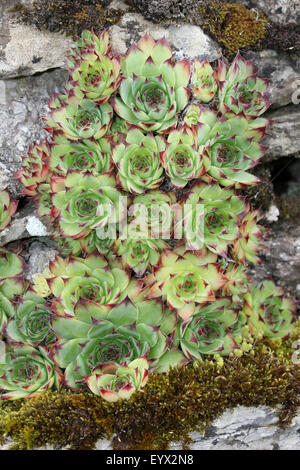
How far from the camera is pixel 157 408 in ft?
6.36

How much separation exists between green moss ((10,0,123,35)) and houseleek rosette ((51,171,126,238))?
99 cm

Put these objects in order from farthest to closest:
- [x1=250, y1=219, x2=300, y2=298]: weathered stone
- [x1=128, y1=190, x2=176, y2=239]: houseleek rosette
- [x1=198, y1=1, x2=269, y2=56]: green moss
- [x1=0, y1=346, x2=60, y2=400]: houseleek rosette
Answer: [x1=250, y1=219, x2=300, y2=298]: weathered stone → [x1=198, y1=1, x2=269, y2=56]: green moss → [x1=128, y1=190, x2=176, y2=239]: houseleek rosette → [x1=0, y1=346, x2=60, y2=400]: houseleek rosette

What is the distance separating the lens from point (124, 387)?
1.81 m

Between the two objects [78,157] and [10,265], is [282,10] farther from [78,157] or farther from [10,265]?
[10,265]

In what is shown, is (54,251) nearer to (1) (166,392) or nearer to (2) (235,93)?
(1) (166,392)

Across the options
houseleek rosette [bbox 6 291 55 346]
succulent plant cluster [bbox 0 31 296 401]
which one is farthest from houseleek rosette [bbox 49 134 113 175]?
houseleek rosette [bbox 6 291 55 346]

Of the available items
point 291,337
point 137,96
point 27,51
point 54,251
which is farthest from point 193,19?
point 291,337

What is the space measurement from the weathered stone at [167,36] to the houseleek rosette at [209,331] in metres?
1.42

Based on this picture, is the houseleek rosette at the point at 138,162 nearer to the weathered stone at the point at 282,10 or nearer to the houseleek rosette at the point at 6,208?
the houseleek rosette at the point at 6,208

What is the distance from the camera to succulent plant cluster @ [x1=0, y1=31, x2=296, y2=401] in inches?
80.2

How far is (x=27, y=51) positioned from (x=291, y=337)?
7.30ft

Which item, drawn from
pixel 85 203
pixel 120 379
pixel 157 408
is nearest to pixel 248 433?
pixel 157 408

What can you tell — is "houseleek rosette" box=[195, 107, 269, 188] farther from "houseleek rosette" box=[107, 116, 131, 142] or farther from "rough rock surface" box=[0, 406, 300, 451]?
"rough rock surface" box=[0, 406, 300, 451]

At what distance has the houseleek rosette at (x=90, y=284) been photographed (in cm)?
206
